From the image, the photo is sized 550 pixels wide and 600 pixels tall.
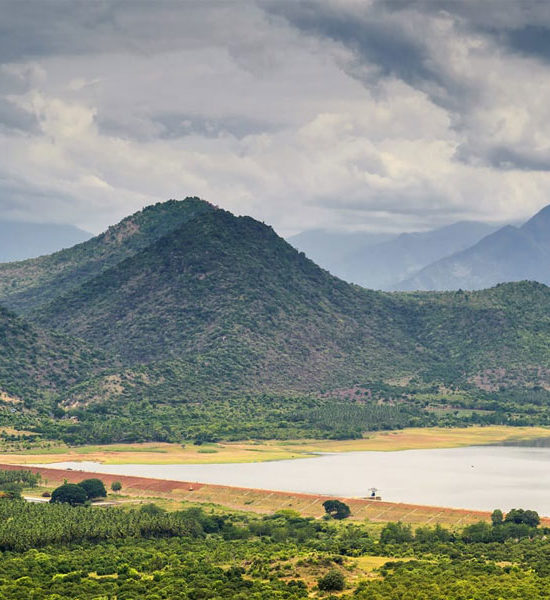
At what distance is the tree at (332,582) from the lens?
115812 mm

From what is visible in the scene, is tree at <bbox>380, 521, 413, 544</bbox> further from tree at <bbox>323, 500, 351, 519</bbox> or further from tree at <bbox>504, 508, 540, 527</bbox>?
tree at <bbox>323, 500, 351, 519</bbox>

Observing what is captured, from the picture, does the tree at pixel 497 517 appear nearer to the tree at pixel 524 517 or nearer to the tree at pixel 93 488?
the tree at pixel 524 517

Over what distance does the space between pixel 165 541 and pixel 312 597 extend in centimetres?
3500

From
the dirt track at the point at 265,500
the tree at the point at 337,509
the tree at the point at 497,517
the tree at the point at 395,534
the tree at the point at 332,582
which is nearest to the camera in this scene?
the tree at the point at 332,582

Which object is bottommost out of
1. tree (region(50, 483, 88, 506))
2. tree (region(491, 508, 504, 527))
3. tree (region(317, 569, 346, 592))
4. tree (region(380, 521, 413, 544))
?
tree (region(317, 569, 346, 592))

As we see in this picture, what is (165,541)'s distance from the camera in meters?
144

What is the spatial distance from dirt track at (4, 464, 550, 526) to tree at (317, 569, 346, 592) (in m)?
42.6

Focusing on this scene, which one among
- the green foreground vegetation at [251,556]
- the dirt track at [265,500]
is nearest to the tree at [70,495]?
the green foreground vegetation at [251,556]

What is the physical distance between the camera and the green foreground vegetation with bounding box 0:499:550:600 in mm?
114312

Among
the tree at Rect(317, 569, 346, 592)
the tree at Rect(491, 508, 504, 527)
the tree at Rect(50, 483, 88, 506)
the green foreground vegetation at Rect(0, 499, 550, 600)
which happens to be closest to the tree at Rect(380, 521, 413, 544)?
the green foreground vegetation at Rect(0, 499, 550, 600)

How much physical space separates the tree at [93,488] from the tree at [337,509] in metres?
35.5

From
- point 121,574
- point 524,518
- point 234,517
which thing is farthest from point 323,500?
point 121,574

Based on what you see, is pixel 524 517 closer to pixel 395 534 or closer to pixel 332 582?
pixel 395 534

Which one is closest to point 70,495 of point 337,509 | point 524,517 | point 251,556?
point 337,509
